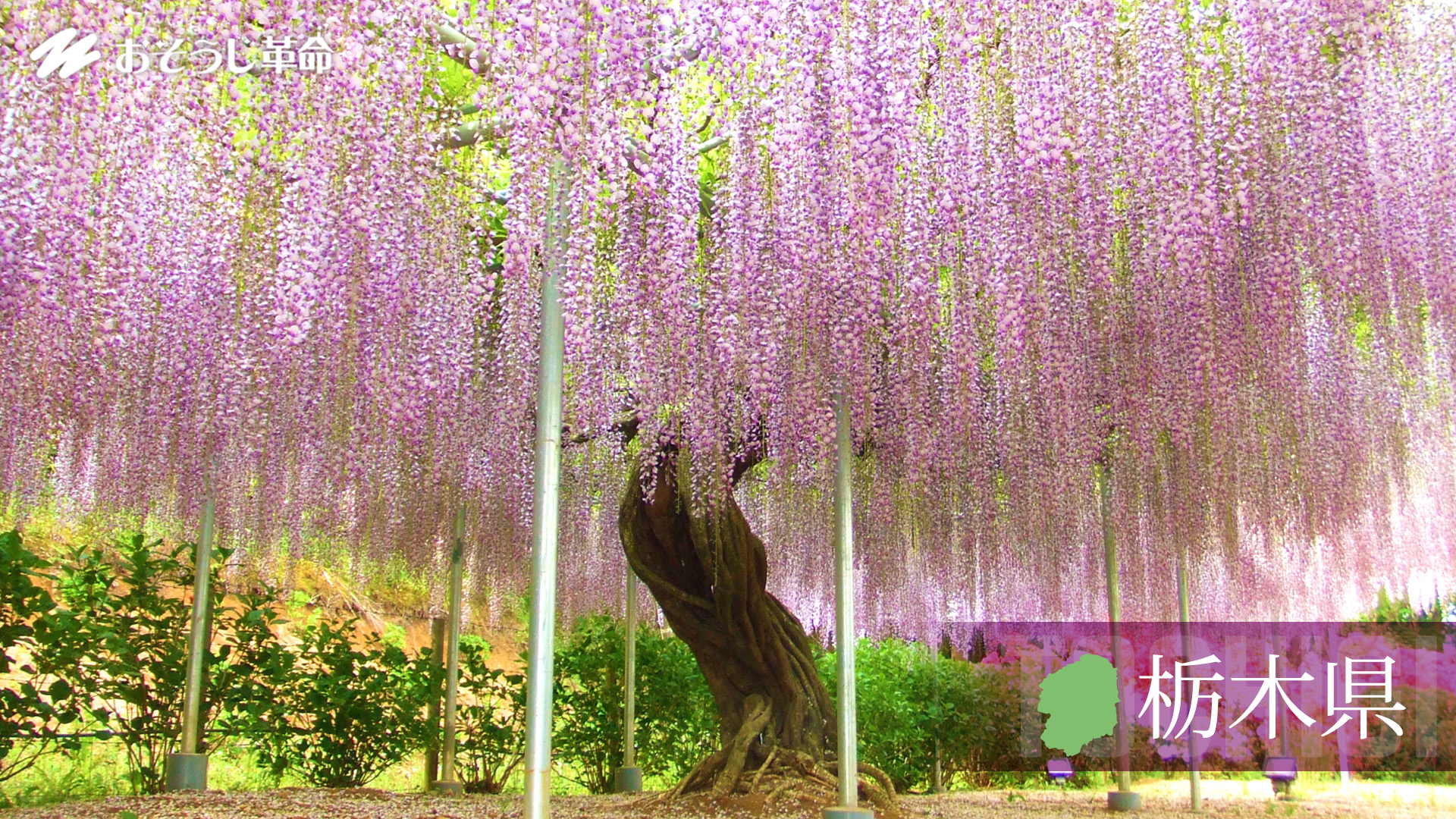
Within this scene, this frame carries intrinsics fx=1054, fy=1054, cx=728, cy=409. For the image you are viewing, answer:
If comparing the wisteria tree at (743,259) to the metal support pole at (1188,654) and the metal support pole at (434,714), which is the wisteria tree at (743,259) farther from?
the metal support pole at (434,714)

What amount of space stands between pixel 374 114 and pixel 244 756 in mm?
5409

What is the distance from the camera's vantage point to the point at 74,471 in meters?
5.86

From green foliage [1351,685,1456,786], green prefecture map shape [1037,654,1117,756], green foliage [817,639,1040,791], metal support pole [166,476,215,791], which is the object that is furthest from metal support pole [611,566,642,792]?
green foliage [1351,685,1456,786]

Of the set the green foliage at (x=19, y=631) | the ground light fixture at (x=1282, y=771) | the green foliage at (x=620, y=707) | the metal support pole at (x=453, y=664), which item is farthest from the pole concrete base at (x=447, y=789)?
the ground light fixture at (x=1282, y=771)

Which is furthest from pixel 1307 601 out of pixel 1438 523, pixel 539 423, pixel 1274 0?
pixel 539 423

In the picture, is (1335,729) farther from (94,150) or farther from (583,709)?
(94,150)

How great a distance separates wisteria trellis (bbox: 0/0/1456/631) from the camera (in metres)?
3.49

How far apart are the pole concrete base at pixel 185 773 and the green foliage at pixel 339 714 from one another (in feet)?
1.93

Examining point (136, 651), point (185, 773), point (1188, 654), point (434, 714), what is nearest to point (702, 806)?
point (434, 714)

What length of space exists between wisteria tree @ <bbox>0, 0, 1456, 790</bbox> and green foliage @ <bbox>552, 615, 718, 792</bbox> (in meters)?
1.41

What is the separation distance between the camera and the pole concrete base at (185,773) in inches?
190

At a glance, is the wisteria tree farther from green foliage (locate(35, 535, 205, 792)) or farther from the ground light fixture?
the ground light fixture

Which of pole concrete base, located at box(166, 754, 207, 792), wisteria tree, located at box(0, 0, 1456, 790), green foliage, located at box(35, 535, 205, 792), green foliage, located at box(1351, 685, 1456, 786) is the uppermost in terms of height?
wisteria tree, located at box(0, 0, 1456, 790)
